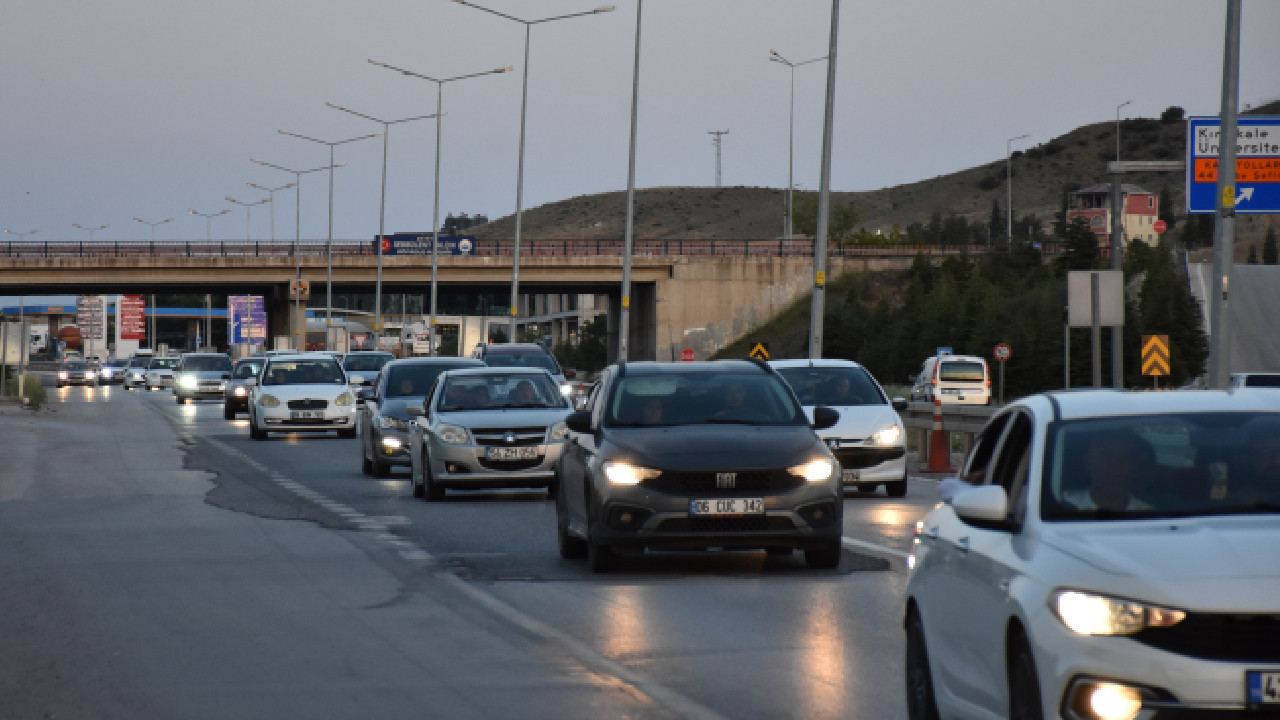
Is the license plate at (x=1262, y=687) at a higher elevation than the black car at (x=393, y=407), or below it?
higher

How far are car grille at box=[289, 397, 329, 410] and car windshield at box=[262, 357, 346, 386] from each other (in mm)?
845

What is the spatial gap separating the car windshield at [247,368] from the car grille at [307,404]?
14193 mm

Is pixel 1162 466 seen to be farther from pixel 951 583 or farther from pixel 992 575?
pixel 951 583

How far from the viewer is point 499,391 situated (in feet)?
73.2

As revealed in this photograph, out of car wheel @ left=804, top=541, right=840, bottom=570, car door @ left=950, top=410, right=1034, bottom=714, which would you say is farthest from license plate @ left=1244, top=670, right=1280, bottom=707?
car wheel @ left=804, top=541, right=840, bottom=570

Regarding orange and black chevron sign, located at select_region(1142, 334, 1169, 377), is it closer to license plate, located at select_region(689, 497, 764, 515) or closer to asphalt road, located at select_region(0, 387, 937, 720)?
A: asphalt road, located at select_region(0, 387, 937, 720)

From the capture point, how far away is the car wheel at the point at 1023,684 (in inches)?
219

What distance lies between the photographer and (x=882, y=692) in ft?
27.3

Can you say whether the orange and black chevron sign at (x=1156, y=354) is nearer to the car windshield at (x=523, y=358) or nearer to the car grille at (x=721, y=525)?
the car windshield at (x=523, y=358)

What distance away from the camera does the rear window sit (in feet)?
170

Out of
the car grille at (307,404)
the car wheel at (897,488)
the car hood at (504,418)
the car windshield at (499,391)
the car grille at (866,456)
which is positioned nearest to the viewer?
the car hood at (504,418)

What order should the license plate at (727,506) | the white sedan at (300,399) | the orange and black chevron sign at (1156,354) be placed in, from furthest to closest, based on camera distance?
the white sedan at (300,399) < the orange and black chevron sign at (1156,354) < the license plate at (727,506)

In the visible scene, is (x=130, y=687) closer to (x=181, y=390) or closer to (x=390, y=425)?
(x=390, y=425)

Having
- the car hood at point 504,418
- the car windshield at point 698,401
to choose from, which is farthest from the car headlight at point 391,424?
the car windshield at point 698,401
